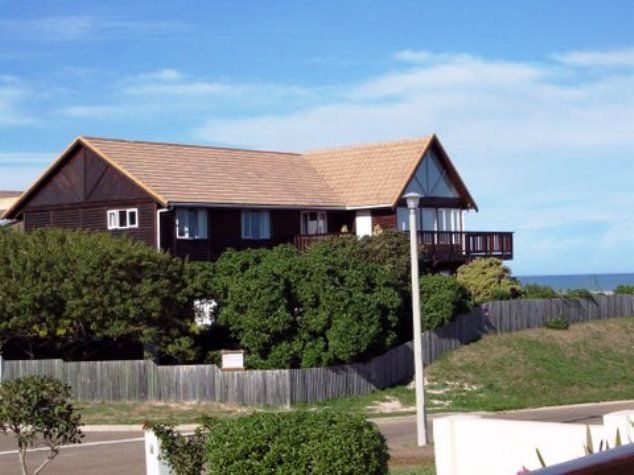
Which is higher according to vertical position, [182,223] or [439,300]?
[182,223]

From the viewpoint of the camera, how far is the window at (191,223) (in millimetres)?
45875

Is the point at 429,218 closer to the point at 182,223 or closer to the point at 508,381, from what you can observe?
the point at 182,223

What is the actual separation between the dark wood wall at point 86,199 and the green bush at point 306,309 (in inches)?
290

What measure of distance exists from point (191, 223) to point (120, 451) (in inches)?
854

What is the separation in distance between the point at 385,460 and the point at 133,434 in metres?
17.6

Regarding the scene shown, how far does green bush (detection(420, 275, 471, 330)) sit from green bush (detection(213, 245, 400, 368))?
3.12m

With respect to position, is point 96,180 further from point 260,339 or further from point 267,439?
point 267,439

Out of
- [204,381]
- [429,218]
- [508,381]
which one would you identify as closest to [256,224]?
[429,218]

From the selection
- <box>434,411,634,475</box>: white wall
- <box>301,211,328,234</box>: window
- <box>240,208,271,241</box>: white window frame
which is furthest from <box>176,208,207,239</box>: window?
<box>434,411,634,475</box>: white wall

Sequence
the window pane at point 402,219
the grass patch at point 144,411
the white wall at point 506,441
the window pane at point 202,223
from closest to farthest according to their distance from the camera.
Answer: the white wall at point 506,441 < the grass patch at point 144,411 < the window pane at point 202,223 < the window pane at point 402,219

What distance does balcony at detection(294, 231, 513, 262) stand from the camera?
50.2 m

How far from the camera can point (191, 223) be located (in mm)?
46312

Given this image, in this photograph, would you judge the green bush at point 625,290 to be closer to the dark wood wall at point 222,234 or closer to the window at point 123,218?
the dark wood wall at point 222,234

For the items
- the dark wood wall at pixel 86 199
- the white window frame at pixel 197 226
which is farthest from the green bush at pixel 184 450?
the white window frame at pixel 197 226
